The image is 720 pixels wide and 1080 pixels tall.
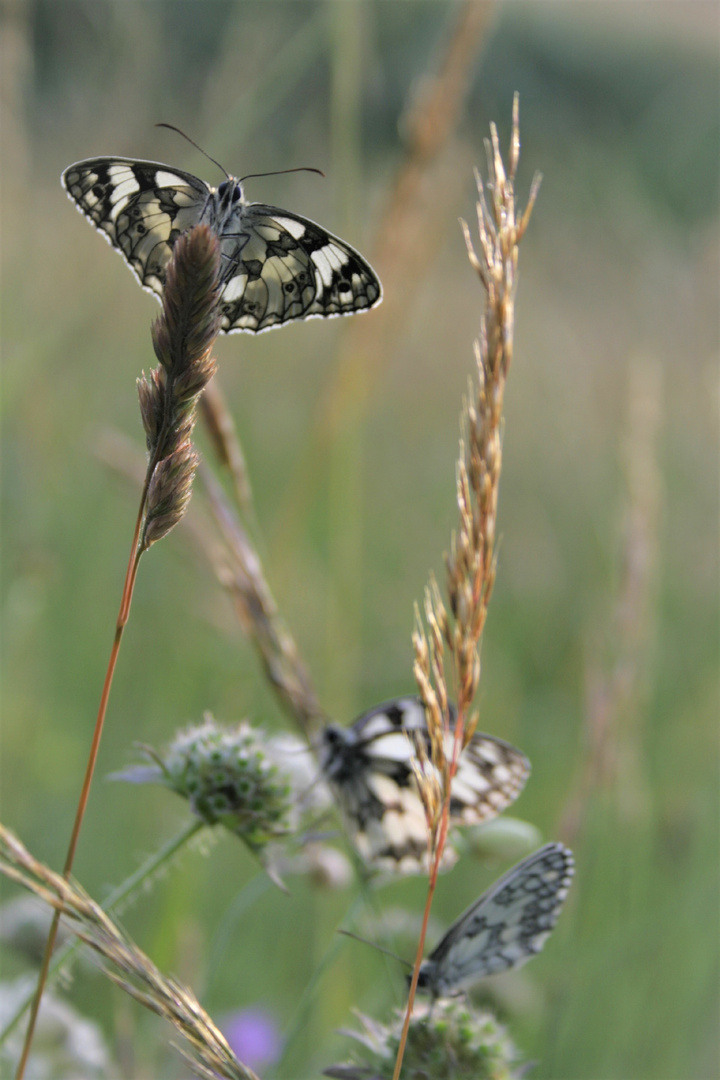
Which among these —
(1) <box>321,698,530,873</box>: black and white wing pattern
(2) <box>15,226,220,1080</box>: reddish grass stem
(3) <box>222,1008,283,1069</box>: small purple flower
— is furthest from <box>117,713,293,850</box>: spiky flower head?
(3) <box>222,1008,283,1069</box>: small purple flower

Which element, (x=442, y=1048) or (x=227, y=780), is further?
(x=227, y=780)

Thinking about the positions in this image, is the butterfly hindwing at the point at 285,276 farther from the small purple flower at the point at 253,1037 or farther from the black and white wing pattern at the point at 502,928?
the small purple flower at the point at 253,1037

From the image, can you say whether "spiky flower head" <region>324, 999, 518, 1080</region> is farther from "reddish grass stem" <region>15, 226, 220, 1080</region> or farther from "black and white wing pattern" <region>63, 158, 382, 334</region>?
"black and white wing pattern" <region>63, 158, 382, 334</region>

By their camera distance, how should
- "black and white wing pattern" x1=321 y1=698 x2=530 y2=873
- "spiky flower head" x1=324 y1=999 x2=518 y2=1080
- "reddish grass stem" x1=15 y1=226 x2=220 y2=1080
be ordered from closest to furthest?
"reddish grass stem" x1=15 y1=226 x2=220 y2=1080 < "spiky flower head" x1=324 y1=999 x2=518 y2=1080 < "black and white wing pattern" x1=321 y1=698 x2=530 y2=873

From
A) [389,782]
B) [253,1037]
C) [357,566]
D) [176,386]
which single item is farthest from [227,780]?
[357,566]

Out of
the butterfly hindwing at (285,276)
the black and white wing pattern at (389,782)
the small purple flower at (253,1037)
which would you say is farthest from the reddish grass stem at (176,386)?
the small purple flower at (253,1037)

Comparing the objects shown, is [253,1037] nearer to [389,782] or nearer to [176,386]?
[389,782]
